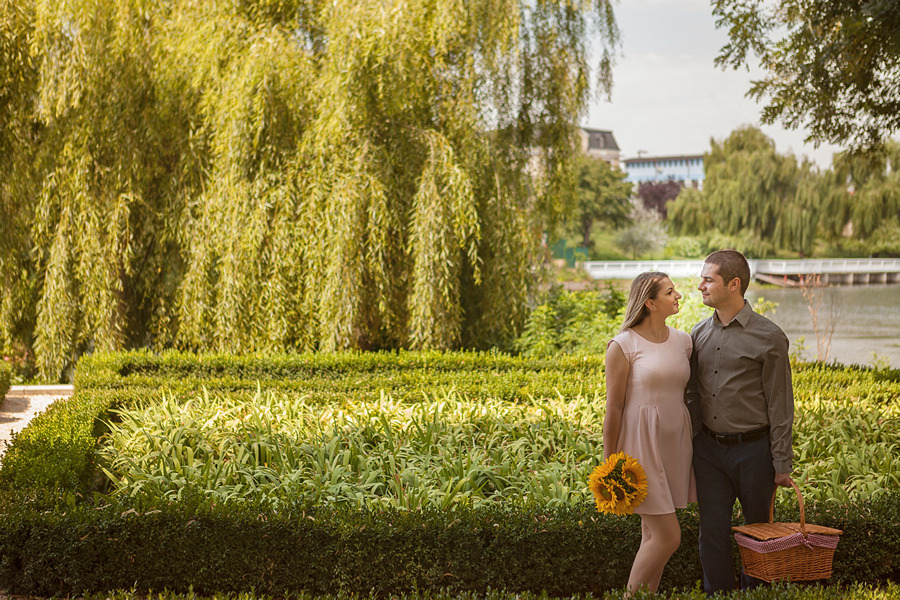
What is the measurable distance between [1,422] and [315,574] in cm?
615

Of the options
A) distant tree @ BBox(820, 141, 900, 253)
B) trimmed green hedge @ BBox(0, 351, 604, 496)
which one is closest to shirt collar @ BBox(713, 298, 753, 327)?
trimmed green hedge @ BBox(0, 351, 604, 496)

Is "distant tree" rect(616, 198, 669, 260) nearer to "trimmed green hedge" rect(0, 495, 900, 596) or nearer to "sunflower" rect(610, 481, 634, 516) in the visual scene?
"trimmed green hedge" rect(0, 495, 900, 596)

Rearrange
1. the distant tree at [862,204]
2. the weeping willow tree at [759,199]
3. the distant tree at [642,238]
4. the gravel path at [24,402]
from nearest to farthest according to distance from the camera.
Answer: the gravel path at [24,402] < the distant tree at [862,204] < the weeping willow tree at [759,199] < the distant tree at [642,238]

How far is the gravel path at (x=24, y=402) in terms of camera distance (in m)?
8.11

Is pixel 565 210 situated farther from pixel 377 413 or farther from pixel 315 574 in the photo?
pixel 315 574

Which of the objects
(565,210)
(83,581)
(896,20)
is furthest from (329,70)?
(83,581)

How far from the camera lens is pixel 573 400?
6773mm

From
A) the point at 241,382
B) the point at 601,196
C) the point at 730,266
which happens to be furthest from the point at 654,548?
the point at 601,196

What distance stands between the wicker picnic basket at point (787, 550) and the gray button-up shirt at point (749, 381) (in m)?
0.25

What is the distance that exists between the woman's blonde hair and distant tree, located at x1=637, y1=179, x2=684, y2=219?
64.3 m

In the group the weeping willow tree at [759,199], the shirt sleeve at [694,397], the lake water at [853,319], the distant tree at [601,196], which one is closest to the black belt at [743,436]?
the shirt sleeve at [694,397]

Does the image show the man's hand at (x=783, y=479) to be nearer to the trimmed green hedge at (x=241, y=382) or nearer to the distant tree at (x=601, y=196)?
the trimmed green hedge at (x=241, y=382)

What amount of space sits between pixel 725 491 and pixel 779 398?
478mm

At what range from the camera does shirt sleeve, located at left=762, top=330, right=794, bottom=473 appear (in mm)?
3066
